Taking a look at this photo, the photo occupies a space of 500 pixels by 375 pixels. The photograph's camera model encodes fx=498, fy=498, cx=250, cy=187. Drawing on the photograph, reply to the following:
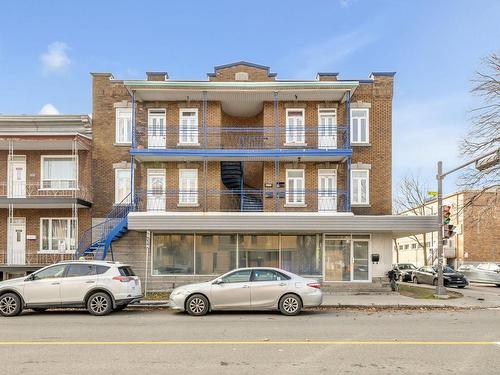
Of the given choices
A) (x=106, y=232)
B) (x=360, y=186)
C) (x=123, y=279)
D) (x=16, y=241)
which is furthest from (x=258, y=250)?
(x=16, y=241)

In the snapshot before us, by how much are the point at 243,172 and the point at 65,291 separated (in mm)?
12676

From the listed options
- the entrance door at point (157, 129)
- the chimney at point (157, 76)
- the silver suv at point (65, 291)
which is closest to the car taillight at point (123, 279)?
the silver suv at point (65, 291)

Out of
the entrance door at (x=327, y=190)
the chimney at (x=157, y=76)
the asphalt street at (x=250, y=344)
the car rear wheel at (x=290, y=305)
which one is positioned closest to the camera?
the asphalt street at (x=250, y=344)

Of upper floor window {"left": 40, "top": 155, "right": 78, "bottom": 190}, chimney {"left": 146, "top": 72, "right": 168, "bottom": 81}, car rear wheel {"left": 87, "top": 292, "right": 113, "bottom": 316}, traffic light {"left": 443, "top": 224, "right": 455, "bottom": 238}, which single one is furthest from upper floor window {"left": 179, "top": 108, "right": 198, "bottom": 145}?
traffic light {"left": 443, "top": 224, "right": 455, "bottom": 238}

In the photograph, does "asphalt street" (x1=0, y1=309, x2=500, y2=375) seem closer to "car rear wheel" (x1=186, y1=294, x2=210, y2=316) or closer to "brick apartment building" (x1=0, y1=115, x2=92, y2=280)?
"car rear wheel" (x1=186, y1=294, x2=210, y2=316)

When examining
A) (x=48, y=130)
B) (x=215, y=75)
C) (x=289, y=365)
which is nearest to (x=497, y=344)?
Answer: (x=289, y=365)

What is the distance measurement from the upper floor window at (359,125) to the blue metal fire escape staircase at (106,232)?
10.8 meters

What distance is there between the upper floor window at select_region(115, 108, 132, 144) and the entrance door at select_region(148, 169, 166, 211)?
2.22 m

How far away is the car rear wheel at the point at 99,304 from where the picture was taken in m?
14.0

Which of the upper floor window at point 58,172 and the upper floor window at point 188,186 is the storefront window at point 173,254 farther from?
the upper floor window at point 58,172

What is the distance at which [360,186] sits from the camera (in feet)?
77.3

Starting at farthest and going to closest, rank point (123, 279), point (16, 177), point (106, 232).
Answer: point (16, 177), point (106, 232), point (123, 279)

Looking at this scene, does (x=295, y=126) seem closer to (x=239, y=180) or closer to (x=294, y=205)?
(x=294, y=205)

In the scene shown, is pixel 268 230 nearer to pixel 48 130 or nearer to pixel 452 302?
pixel 452 302
